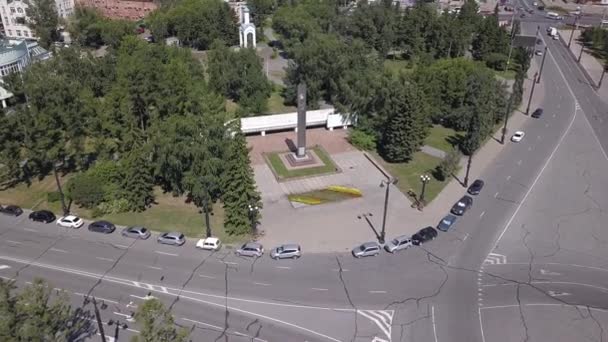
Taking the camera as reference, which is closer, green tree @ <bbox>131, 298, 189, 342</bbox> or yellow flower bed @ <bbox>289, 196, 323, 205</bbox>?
green tree @ <bbox>131, 298, 189, 342</bbox>

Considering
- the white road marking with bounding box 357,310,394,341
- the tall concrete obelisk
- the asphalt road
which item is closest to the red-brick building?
the tall concrete obelisk

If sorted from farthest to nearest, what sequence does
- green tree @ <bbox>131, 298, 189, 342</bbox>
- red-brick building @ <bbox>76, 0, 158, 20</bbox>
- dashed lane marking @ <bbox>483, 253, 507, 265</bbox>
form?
red-brick building @ <bbox>76, 0, 158, 20</bbox> < dashed lane marking @ <bbox>483, 253, 507, 265</bbox> < green tree @ <bbox>131, 298, 189, 342</bbox>

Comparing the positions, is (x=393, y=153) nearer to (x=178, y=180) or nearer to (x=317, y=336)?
(x=178, y=180)

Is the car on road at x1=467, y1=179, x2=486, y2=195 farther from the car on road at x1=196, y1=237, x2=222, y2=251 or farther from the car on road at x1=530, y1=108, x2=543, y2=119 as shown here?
the car on road at x1=196, y1=237, x2=222, y2=251

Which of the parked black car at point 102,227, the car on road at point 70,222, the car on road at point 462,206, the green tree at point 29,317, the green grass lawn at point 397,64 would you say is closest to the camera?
the green tree at point 29,317

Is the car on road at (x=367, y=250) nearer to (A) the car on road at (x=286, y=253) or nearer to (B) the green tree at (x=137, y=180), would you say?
(A) the car on road at (x=286, y=253)

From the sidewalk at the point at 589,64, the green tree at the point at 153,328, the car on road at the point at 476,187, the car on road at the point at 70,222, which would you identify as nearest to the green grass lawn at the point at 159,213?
the car on road at the point at 70,222
